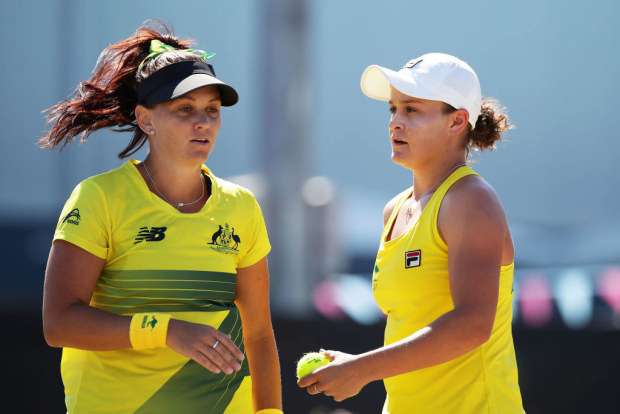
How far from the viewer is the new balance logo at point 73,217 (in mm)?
2100

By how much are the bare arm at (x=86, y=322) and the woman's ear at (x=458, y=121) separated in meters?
0.81

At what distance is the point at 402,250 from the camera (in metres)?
2.16

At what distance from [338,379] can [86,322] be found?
63 centimetres

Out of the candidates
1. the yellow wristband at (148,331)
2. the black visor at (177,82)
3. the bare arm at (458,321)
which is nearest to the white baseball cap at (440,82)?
the bare arm at (458,321)

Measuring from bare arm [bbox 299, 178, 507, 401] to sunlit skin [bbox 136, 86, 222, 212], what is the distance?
2.18 feet

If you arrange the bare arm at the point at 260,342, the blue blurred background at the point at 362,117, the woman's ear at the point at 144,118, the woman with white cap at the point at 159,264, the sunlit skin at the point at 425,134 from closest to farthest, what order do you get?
the woman with white cap at the point at 159,264, the sunlit skin at the point at 425,134, the woman's ear at the point at 144,118, the bare arm at the point at 260,342, the blue blurred background at the point at 362,117

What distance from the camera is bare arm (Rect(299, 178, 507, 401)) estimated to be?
6.42 ft

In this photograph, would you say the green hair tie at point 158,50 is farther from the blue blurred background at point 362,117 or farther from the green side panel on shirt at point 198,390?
the blue blurred background at point 362,117

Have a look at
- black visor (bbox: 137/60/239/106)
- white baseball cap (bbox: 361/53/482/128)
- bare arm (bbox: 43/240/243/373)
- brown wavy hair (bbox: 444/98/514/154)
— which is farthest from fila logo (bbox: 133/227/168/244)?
brown wavy hair (bbox: 444/98/514/154)

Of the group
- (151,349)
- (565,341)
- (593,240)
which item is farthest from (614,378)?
(593,240)

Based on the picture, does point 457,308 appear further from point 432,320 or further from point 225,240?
point 225,240

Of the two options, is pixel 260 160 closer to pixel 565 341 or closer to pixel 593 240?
pixel 565 341

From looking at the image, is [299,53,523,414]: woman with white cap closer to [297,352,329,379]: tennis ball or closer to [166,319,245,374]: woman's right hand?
[297,352,329,379]: tennis ball

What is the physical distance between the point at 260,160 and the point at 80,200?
4.09 metres
